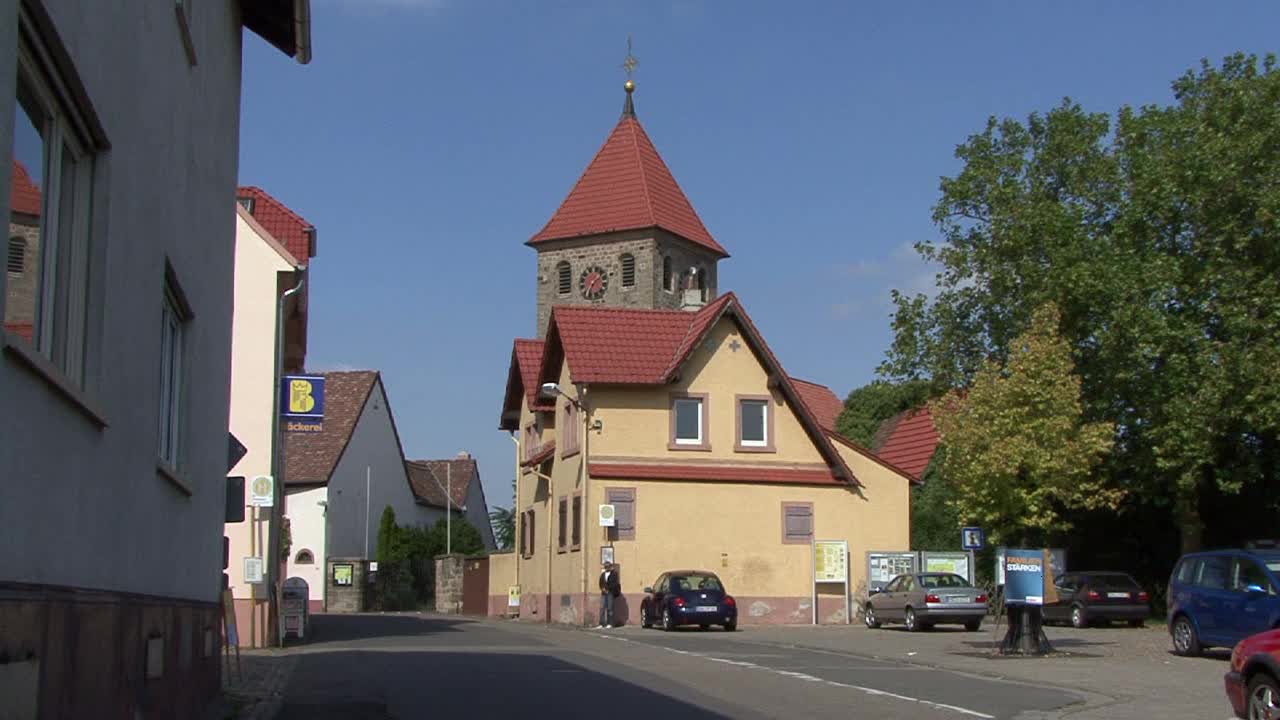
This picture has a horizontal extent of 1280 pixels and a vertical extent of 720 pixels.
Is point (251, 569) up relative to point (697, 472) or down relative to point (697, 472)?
down

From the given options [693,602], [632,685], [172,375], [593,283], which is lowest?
[632,685]

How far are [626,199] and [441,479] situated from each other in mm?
18174

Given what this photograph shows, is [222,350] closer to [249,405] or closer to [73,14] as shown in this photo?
[73,14]

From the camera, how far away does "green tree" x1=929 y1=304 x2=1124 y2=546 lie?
85.1ft

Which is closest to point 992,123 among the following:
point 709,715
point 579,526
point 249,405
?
point 579,526

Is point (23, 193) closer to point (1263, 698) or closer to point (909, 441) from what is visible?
point (1263, 698)

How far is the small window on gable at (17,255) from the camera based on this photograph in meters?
5.56

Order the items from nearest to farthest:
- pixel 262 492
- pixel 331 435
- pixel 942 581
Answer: pixel 262 492 → pixel 942 581 → pixel 331 435

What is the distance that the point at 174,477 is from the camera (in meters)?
10.4

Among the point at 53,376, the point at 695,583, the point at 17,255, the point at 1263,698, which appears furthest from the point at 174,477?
the point at 695,583

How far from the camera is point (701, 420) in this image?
40625mm

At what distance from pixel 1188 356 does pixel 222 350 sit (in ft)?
98.0

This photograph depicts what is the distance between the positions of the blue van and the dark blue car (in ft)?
40.3

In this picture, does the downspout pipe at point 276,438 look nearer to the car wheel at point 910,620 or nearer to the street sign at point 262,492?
the street sign at point 262,492
